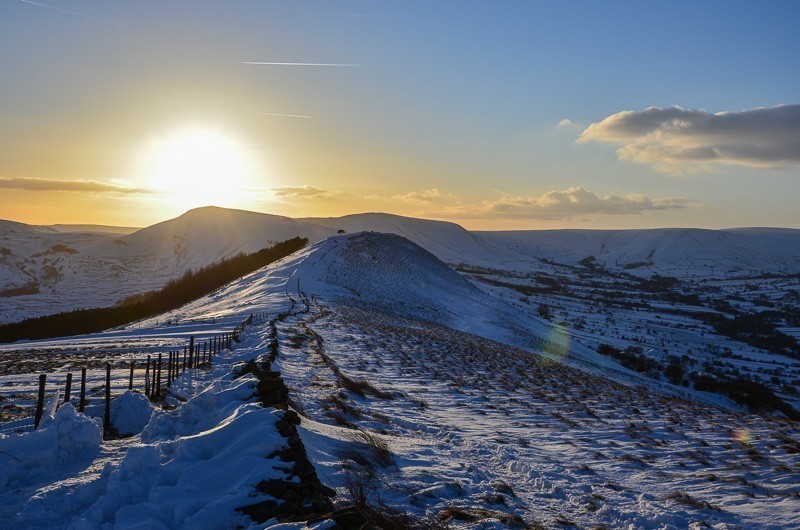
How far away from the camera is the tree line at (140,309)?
6806cm

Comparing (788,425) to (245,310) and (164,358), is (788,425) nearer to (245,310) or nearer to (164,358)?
(164,358)

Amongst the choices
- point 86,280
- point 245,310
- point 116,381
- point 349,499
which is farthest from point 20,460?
point 86,280

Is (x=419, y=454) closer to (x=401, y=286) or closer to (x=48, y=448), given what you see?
(x=48, y=448)

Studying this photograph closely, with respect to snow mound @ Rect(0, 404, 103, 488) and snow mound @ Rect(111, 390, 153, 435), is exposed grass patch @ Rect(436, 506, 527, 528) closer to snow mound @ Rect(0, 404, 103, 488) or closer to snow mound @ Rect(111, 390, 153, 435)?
snow mound @ Rect(0, 404, 103, 488)

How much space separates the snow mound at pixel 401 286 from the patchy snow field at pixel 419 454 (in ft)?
92.6

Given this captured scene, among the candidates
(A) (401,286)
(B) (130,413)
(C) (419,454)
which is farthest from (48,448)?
(A) (401,286)

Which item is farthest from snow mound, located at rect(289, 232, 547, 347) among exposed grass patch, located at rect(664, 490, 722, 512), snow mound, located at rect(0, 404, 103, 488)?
snow mound, located at rect(0, 404, 103, 488)

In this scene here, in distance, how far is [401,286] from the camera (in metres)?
61.2

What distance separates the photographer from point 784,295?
18775 centimetres

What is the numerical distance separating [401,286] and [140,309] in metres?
40.5

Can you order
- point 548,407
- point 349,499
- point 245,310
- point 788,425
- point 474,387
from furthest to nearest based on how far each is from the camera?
point 245,310, point 474,387, point 548,407, point 788,425, point 349,499

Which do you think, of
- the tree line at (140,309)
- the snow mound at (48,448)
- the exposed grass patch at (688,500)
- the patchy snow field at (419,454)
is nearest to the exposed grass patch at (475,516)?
the patchy snow field at (419,454)

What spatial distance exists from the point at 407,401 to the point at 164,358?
9.53 metres

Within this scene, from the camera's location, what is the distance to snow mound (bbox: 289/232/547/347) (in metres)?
51.4
